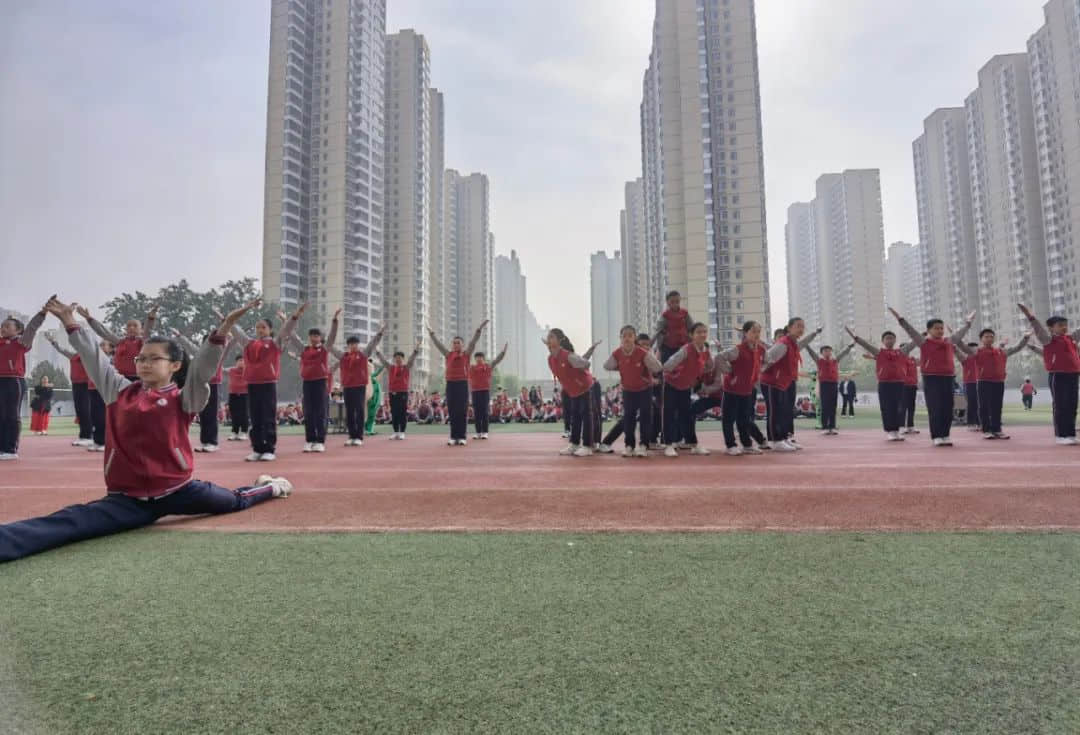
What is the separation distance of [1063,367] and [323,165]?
7229 centimetres

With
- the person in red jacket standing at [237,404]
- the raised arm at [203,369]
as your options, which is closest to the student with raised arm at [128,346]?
the person in red jacket standing at [237,404]

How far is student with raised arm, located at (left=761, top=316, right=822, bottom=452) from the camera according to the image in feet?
30.7

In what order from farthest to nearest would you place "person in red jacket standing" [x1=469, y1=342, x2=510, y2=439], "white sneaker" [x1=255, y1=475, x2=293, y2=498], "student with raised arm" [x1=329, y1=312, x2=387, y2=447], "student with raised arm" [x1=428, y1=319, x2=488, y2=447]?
1. "person in red jacket standing" [x1=469, y1=342, x2=510, y2=439]
2. "student with raised arm" [x1=428, y1=319, x2=488, y2=447]
3. "student with raised arm" [x1=329, y1=312, x2=387, y2=447]
4. "white sneaker" [x1=255, y1=475, x2=293, y2=498]

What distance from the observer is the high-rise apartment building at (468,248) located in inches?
4119

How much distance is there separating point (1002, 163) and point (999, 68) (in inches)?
412

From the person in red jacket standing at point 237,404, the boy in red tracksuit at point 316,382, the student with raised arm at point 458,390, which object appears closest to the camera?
the boy in red tracksuit at point 316,382

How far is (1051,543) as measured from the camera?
335 centimetres

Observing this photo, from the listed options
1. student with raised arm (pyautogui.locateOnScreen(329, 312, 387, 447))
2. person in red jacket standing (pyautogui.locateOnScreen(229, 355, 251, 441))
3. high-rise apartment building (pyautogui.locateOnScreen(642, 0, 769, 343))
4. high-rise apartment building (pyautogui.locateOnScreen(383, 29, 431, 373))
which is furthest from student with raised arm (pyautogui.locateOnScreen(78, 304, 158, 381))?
high-rise apartment building (pyautogui.locateOnScreen(383, 29, 431, 373))

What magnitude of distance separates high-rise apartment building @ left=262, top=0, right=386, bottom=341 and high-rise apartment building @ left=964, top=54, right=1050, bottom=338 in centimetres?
7301

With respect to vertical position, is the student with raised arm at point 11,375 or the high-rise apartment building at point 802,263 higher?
the high-rise apartment building at point 802,263

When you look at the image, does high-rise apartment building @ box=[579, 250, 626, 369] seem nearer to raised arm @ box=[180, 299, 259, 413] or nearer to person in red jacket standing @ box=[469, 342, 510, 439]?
person in red jacket standing @ box=[469, 342, 510, 439]

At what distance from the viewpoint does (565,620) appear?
2340mm

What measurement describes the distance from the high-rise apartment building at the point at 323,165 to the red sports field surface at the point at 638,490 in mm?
60869

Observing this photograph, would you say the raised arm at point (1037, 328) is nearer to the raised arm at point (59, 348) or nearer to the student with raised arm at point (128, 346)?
the student with raised arm at point (128, 346)
